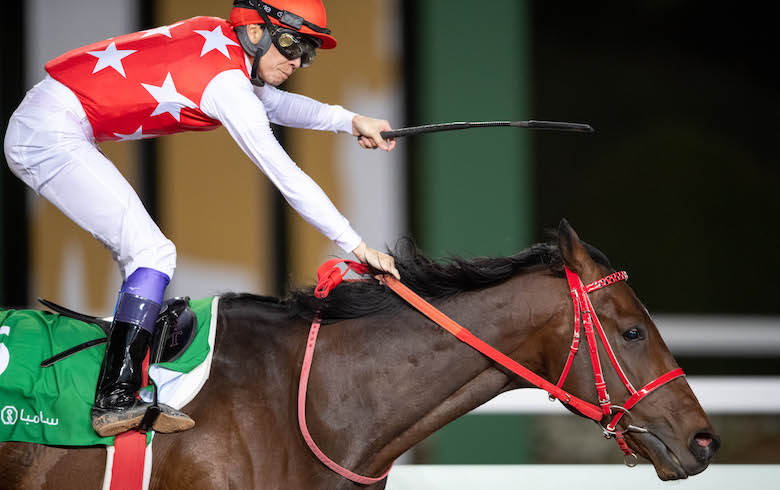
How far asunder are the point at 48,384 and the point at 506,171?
3.15 metres

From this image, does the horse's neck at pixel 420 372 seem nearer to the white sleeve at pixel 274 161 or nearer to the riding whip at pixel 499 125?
the white sleeve at pixel 274 161

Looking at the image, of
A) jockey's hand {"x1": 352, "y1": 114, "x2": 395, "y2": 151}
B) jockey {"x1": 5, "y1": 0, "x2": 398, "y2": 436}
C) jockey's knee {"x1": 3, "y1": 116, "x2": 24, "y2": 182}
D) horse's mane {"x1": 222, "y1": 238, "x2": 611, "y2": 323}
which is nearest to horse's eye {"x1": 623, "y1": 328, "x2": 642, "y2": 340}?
horse's mane {"x1": 222, "y1": 238, "x2": 611, "y2": 323}

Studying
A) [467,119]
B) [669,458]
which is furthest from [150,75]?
[467,119]

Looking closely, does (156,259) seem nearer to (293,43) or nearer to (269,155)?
(269,155)

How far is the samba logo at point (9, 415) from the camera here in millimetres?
1920

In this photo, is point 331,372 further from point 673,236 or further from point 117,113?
point 673,236

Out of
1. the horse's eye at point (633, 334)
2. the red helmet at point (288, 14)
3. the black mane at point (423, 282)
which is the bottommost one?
the horse's eye at point (633, 334)

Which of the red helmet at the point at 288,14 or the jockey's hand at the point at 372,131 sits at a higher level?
the red helmet at the point at 288,14

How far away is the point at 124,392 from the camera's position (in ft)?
6.18

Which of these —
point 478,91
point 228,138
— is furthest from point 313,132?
point 478,91

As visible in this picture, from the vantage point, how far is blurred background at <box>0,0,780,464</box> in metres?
4.46

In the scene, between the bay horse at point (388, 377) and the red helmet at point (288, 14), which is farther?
the red helmet at point (288, 14)

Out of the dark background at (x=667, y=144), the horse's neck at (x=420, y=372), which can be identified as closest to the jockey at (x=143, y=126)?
the horse's neck at (x=420, y=372)

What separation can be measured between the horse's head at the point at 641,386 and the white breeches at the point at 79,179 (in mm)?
1126
